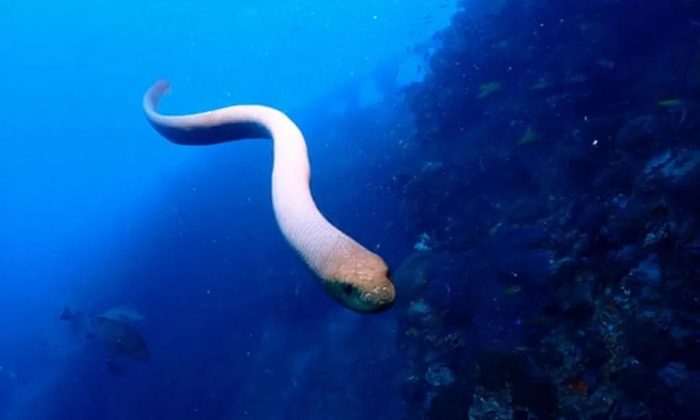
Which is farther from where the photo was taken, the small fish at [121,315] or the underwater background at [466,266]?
the small fish at [121,315]

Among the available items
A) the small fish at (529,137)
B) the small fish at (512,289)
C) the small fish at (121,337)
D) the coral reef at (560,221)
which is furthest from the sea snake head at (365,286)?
the small fish at (121,337)

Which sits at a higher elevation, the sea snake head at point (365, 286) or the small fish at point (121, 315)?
the sea snake head at point (365, 286)

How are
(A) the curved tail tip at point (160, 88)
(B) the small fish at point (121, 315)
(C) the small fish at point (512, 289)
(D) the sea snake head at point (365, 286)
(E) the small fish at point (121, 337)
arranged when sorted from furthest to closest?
(B) the small fish at point (121, 315)
(E) the small fish at point (121, 337)
(A) the curved tail tip at point (160, 88)
(C) the small fish at point (512, 289)
(D) the sea snake head at point (365, 286)

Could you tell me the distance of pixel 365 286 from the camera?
1.90 meters

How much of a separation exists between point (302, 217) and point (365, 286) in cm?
72

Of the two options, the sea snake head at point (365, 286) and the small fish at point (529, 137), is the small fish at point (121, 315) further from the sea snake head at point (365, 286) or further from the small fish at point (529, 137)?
the sea snake head at point (365, 286)

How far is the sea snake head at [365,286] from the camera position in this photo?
189cm

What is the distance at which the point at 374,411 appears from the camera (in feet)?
26.6

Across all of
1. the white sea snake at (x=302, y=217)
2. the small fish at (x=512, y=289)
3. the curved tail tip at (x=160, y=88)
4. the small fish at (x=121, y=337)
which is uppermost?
the white sea snake at (x=302, y=217)

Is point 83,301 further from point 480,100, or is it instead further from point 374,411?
point 480,100

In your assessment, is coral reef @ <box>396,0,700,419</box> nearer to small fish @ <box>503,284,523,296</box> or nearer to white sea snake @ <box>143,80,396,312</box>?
small fish @ <box>503,284,523,296</box>

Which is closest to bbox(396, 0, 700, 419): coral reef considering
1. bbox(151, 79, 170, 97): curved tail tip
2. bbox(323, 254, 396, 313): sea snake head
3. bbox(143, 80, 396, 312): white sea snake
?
bbox(143, 80, 396, 312): white sea snake

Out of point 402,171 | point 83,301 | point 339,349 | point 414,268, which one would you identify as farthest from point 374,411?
point 83,301

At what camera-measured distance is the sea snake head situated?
1.89 m
